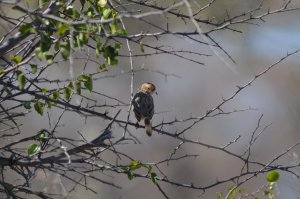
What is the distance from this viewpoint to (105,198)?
28.1 feet

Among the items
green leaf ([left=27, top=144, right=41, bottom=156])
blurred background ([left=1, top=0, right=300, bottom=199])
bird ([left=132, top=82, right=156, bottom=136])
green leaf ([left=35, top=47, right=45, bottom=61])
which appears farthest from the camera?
blurred background ([left=1, top=0, right=300, bottom=199])

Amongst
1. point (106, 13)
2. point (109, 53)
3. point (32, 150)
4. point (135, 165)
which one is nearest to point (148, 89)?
point (135, 165)

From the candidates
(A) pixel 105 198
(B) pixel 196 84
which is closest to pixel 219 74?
(B) pixel 196 84

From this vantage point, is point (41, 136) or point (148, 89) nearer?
point (41, 136)

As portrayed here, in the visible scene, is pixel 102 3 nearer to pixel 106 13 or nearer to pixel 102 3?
pixel 102 3

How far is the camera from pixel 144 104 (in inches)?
229

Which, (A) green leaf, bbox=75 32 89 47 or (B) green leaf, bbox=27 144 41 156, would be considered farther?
(B) green leaf, bbox=27 144 41 156

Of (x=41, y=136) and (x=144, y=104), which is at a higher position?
(x=144, y=104)

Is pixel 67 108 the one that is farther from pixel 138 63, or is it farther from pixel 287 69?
pixel 287 69

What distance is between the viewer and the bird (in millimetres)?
5555

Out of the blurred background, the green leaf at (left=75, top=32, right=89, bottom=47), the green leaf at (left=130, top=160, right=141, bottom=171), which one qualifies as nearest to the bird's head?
the blurred background

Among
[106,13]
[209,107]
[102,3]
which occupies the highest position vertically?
[209,107]

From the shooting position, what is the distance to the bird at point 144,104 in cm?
555

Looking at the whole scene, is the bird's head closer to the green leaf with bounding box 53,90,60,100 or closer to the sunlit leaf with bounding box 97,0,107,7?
the green leaf with bounding box 53,90,60,100
